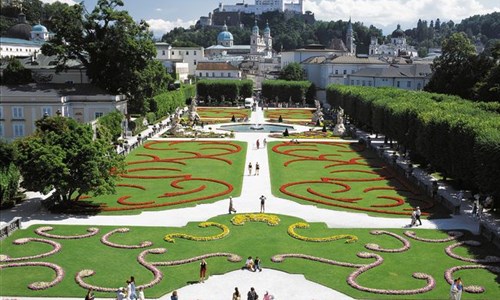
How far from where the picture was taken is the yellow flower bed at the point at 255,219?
34.2 m

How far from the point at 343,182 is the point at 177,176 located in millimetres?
13960

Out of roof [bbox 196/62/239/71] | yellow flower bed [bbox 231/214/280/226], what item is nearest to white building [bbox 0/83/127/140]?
yellow flower bed [bbox 231/214/280/226]

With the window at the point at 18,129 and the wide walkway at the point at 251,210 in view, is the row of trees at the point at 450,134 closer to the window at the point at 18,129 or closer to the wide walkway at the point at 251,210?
the wide walkway at the point at 251,210

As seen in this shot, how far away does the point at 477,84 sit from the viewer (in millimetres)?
81688

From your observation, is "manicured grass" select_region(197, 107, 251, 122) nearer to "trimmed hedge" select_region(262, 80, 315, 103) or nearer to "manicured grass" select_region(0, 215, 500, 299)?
"trimmed hedge" select_region(262, 80, 315, 103)

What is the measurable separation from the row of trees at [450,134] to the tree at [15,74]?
46.2m

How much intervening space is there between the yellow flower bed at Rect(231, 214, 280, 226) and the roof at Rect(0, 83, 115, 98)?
3965 cm

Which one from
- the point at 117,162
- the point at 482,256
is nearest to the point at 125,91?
the point at 117,162

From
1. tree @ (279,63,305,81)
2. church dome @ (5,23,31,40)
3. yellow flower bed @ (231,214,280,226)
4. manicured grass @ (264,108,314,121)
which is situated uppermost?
church dome @ (5,23,31,40)

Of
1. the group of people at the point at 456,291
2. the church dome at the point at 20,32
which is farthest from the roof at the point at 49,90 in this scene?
the church dome at the point at 20,32

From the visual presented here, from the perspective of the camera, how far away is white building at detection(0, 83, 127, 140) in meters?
64.2

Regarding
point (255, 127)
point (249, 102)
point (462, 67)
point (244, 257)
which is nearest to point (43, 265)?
point (244, 257)

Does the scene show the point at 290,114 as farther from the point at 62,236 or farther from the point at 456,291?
the point at 456,291

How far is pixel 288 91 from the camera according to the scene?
13162 centimetres
